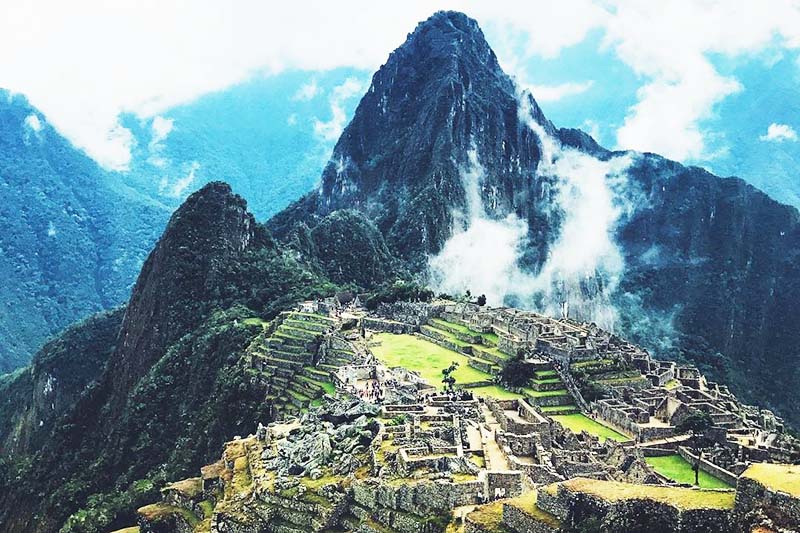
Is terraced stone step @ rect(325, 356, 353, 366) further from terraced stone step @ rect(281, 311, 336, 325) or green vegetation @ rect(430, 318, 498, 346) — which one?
green vegetation @ rect(430, 318, 498, 346)

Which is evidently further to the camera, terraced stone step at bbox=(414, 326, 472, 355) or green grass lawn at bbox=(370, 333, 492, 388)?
terraced stone step at bbox=(414, 326, 472, 355)

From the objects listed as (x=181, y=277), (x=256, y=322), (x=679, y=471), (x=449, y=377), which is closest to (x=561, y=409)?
(x=449, y=377)

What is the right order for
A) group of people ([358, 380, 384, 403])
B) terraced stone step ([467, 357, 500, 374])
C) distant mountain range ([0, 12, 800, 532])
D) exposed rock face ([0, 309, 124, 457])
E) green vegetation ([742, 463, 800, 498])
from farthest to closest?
exposed rock face ([0, 309, 124, 457]), distant mountain range ([0, 12, 800, 532]), terraced stone step ([467, 357, 500, 374]), group of people ([358, 380, 384, 403]), green vegetation ([742, 463, 800, 498])

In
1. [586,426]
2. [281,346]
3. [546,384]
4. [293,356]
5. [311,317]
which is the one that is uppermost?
[311,317]

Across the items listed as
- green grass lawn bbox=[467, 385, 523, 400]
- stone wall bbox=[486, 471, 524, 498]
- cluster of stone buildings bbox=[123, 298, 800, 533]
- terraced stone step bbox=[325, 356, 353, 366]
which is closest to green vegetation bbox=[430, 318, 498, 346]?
cluster of stone buildings bbox=[123, 298, 800, 533]

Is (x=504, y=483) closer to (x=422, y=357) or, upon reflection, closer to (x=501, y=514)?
(x=501, y=514)

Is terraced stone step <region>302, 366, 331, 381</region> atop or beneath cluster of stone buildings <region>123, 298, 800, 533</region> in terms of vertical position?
atop

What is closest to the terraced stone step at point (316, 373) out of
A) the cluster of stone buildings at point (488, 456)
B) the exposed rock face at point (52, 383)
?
the cluster of stone buildings at point (488, 456)
